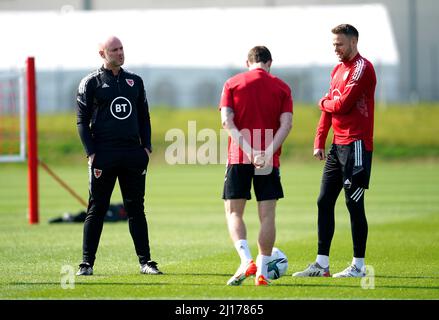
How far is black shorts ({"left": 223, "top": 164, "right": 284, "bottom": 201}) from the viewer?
9.14 metres

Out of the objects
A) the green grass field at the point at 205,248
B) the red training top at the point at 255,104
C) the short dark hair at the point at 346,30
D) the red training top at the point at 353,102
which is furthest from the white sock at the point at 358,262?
the short dark hair at the point at 346,30

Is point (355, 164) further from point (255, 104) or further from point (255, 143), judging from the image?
point (255, 104)

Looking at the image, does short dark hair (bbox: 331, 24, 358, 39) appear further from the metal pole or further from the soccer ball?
the metal pole

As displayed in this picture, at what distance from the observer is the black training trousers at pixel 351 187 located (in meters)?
9.87

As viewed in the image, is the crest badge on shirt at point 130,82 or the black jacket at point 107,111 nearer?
the black jacket at point 107,111

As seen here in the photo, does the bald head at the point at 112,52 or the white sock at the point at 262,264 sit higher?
the bald head at the point at 112,52

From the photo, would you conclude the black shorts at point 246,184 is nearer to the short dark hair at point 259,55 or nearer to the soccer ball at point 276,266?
the soccer ball at point 276,266

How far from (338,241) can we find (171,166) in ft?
93.5

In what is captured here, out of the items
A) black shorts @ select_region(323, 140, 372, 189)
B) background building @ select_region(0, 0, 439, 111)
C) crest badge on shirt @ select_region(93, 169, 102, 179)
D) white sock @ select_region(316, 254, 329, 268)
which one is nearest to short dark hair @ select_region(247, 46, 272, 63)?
black shorts @ select_region(323, 140, 372, 189)

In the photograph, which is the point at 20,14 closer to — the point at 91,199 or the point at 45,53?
the point at 45,53

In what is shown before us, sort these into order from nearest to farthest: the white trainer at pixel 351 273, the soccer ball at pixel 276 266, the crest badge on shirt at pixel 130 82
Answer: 1. the soccer ball at pixel 276 266
2. the white trainer at pixel 351 273
3. the crest badge on shirt at pixel 130 82

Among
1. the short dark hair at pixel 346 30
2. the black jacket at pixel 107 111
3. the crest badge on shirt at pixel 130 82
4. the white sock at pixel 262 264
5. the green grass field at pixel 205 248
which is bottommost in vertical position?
the green grass field at pixel 205 248

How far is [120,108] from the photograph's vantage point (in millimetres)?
10156
